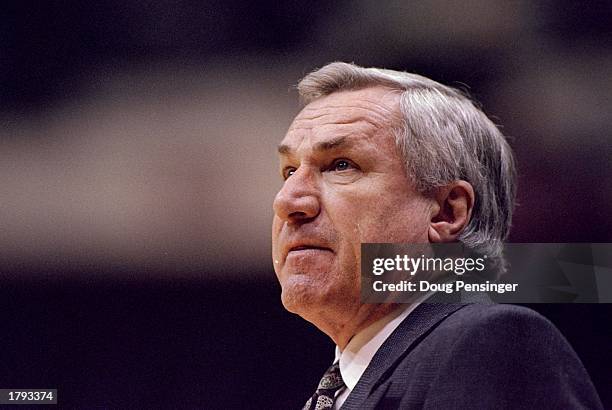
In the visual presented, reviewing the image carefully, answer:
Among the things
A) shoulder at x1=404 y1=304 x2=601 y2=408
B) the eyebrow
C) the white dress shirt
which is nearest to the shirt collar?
the white dress shirt

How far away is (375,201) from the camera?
1.81 metres

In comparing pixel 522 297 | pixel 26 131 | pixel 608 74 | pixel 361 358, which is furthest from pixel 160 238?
pixel 608 74

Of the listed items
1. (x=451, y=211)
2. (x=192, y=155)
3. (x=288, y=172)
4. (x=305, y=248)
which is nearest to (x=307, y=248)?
(x=305, y=248)

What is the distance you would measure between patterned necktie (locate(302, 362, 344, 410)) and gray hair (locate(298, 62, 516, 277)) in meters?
0.40

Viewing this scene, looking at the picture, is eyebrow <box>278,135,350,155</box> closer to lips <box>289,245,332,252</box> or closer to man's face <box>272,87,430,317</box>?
man's face <box>272,87,430,317</box>

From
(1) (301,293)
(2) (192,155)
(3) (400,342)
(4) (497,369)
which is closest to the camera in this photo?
(4) (497,369)

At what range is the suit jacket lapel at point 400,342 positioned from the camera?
163 centimetres

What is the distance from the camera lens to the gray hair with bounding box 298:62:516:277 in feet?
6.00

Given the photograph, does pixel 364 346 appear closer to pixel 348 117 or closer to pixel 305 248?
pixel 305 248

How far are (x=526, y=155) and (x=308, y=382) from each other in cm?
73

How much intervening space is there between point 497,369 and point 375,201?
1.61 feet

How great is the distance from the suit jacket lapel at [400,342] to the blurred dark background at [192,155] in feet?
0.87

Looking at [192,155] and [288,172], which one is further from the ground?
[192,155]

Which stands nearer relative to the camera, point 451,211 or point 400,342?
point 400,342
